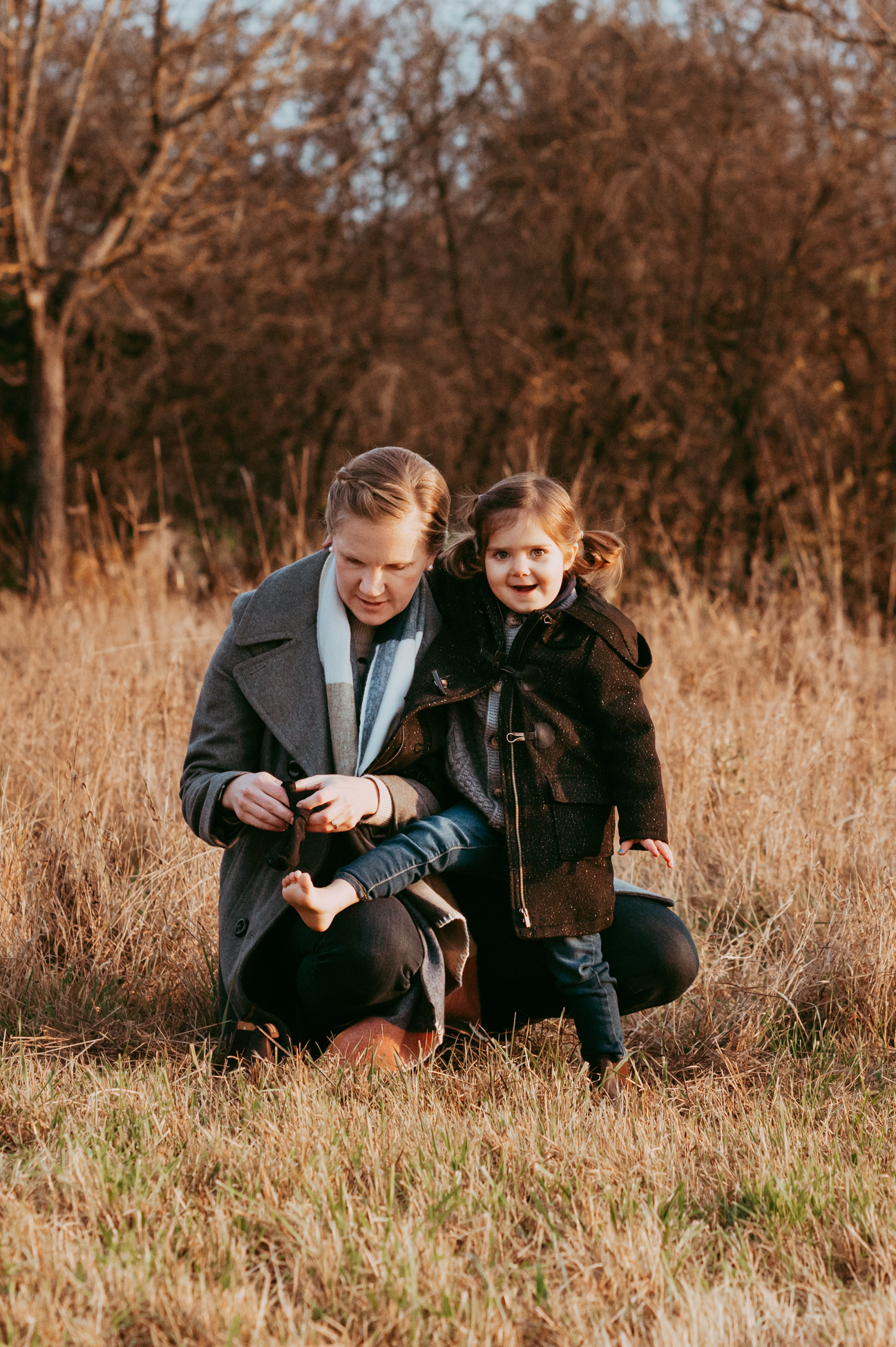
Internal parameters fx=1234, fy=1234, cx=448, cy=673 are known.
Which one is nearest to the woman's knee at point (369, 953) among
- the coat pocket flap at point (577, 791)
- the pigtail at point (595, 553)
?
the coat pocket flap at point (577, 791)

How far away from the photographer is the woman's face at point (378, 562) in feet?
7.70

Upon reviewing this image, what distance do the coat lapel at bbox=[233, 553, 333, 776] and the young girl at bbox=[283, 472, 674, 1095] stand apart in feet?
0.74

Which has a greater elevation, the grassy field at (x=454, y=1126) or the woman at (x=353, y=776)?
the woman at (x=353, y=776)

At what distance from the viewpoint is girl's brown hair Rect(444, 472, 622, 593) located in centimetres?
239

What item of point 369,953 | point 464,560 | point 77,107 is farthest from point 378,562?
point 77,107

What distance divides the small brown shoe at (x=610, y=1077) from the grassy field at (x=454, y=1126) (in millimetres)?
50

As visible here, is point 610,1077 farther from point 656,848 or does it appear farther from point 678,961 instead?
point 656,848

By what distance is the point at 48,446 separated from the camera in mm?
6934

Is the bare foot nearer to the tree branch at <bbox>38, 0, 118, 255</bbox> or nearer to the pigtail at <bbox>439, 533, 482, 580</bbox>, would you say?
the pigtail at <bbox>439, 533, 482, 580</bbox>

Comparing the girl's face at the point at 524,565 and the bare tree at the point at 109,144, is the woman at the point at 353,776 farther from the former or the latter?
the bare tree at the point at 109,144

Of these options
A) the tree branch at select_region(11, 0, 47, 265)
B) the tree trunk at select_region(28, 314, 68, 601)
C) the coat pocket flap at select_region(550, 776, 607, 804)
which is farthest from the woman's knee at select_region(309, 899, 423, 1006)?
the tree branch at select_region(11, 0, 47, 265)

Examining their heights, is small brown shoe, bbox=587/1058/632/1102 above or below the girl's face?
below

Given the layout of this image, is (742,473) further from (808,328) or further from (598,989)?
(598,989)

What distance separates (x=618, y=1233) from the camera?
184 centimetres
